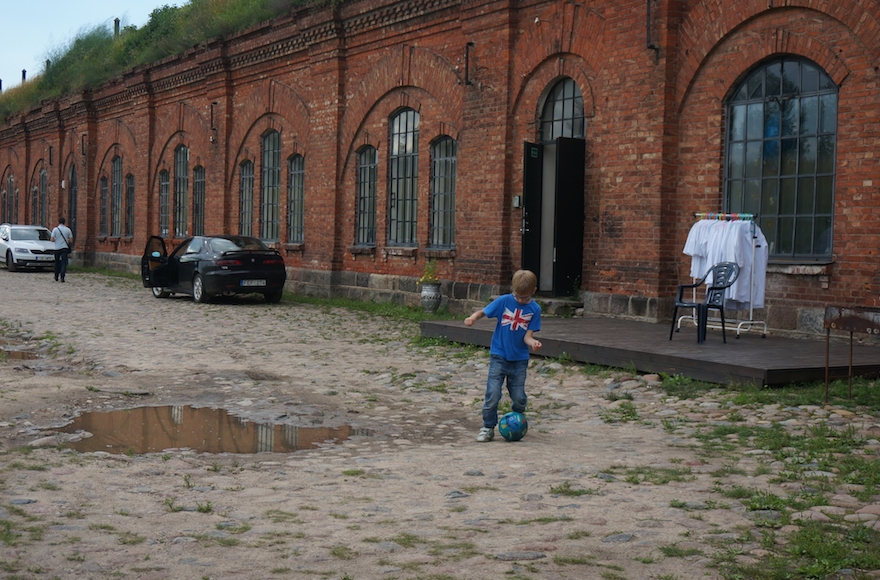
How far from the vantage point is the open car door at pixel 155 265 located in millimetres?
21734

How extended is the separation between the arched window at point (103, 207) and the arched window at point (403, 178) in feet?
63.5

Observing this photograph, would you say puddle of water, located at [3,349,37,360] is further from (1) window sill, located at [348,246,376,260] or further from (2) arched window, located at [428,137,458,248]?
(1) window sill, located at [348,246,376,260]

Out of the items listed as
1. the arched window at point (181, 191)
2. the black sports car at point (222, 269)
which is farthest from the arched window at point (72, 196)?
the black sports car at point (222, 269)

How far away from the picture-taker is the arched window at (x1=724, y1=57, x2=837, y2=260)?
1195 cm

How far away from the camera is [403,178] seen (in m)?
20.0

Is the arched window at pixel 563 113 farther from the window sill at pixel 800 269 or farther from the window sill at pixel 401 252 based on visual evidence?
the window sill at pixel 800 269

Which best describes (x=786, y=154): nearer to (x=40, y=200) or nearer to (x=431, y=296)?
(x=431, y=296)

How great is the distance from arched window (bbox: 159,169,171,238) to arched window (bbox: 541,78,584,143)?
17.6 meters

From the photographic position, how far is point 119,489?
5.76 meters

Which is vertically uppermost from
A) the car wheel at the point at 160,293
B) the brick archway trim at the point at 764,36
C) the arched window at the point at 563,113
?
the brick archway trim at the point at 764,36

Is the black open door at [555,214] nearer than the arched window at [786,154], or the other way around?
the arched window at [786,154]

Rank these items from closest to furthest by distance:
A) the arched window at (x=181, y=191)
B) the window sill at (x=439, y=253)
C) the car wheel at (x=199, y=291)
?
1. the window sill at (x=439, y=253)
2. the car wheel at (x=199, y=291)
3. the arched window at (x=181, y=191)

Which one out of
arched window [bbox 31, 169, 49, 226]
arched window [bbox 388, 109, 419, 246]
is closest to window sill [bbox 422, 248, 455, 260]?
arched window [bbox 388, 109, 419, 246]

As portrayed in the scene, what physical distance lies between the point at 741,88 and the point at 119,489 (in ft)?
33.2
